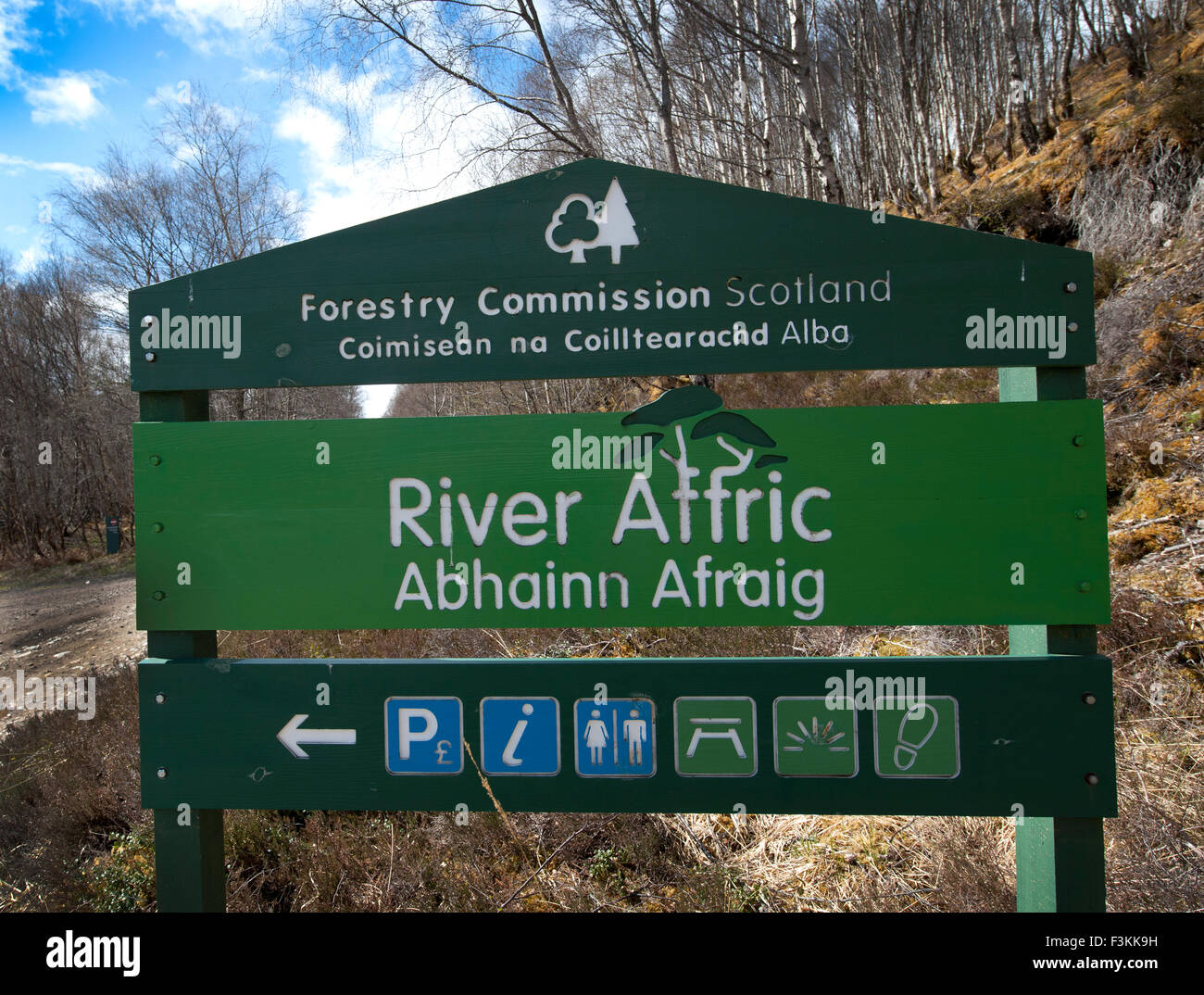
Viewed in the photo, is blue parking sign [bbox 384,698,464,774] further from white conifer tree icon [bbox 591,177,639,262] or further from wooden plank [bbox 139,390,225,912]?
white conifer tree icon [bbox 591,177,639,262]

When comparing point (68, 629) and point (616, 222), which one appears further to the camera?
point (68, 629)

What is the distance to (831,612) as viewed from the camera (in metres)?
1.81

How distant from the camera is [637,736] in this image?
73.7 inches

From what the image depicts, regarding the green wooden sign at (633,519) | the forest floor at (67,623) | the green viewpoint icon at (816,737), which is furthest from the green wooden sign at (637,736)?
the forest floor at (67,623)

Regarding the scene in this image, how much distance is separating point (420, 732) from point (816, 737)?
1.07 meters

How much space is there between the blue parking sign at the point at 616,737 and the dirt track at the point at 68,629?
7457 millimetres

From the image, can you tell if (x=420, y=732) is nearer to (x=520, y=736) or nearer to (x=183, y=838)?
(x=520, y=736)

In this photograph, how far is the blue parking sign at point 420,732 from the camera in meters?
1.91

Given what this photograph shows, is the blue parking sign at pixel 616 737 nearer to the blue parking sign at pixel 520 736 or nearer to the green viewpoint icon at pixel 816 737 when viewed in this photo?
the blue parking sign at pixel 520 736

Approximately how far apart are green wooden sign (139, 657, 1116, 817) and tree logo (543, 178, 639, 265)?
1139 mm

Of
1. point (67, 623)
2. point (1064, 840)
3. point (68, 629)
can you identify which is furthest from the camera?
point (67, 623)

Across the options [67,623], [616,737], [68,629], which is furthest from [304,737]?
[67,623]

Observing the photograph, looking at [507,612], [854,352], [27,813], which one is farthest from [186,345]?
[27,813]

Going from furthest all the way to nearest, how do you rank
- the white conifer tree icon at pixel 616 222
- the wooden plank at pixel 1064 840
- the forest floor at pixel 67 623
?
the forest floor at pixel 67 623, the white conifer tree icon at pixel 616 222, the wooden plank at pixel 1064 840
